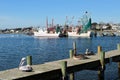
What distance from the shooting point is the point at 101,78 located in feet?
112

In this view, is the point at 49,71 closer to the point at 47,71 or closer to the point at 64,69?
the point at 47,71

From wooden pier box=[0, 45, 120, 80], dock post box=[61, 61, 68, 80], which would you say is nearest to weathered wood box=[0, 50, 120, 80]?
wooden pier box=[0, 45, 120, 80]

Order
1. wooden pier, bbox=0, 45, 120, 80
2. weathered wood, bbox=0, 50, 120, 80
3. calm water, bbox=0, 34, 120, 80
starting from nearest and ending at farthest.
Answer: weathered wood, bbox=0, 50, 120, 80 < wooden pier, bbox=0, 45, 120, 80 < calm water, bbox=0, 34, 120, 80

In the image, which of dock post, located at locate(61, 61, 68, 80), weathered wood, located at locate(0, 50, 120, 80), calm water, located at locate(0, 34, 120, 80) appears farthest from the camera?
calm water, located at locate(0, 34, 120, 80)

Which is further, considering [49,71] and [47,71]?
[49,71]

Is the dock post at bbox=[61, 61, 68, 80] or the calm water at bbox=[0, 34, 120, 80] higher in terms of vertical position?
the dock post at bbox=[61, 61, 68, 80]

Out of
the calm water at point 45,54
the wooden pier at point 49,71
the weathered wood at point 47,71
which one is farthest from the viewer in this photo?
the calm water at point 45,54

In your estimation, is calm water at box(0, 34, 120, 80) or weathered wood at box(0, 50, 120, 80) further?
calm water at box(0, 34, 120, 80)

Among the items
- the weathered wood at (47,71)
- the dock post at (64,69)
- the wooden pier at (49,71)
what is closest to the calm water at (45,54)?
the wooden pier at (49,71)

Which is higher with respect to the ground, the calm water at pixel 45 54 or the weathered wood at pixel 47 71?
the weathered wood at pixel 47 71

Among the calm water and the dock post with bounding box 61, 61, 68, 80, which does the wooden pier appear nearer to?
the dock post with bounding box 61, 61, 68, 80

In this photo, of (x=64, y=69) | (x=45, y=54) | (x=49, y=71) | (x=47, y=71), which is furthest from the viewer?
(x=45, y=54)

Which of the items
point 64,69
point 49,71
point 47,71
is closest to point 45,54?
point 64,69

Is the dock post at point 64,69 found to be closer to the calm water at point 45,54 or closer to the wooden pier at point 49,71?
the wooden pier at point 49,71
